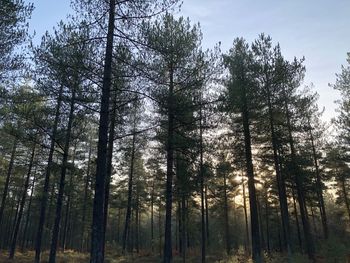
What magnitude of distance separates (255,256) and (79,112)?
1194cm

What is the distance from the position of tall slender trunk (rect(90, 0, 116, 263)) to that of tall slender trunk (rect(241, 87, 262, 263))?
10.4 m

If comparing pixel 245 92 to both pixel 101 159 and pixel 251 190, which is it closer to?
pixel 251 190

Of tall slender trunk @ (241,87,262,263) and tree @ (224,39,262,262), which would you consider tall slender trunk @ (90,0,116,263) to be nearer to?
tree @ (224,39,262,262)

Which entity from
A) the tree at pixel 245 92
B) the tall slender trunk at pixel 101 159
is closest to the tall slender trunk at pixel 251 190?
the tree at pixel 245 92

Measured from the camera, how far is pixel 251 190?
17.9 metres

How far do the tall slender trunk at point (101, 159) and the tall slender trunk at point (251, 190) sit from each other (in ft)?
34.1

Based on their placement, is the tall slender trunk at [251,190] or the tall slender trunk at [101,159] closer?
the tall slender trunk at [101,159]

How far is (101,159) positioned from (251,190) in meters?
11.5

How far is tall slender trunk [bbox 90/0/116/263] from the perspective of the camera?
329 inches

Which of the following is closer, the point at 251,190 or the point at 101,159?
the point at 101,159

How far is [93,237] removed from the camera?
842cm

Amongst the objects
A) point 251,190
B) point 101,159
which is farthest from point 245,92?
point 101,159

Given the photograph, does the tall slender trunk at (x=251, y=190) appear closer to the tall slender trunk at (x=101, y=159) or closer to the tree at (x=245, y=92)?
the tree at (x=245, y=92)

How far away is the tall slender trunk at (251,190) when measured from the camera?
16559mm
